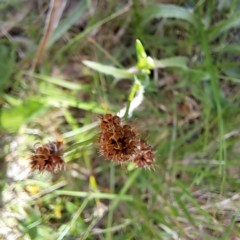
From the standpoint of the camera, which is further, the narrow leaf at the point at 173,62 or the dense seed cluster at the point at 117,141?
the narrow leaf at the point at 173,62

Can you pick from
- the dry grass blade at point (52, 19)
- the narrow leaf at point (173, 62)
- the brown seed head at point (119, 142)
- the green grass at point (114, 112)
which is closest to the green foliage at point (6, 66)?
the green grass at point (114, 112)

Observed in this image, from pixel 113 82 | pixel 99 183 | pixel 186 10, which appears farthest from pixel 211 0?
pixel 99 183

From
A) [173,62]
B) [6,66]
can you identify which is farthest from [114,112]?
[6,66]

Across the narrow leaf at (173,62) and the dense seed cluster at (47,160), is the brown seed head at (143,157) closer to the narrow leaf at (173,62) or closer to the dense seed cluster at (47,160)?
the dense seed cluster at (47,160)

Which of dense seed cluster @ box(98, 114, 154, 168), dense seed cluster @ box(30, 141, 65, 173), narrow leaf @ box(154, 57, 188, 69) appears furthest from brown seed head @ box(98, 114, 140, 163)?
narrow leaf @ box(154, 57, 188, 69)

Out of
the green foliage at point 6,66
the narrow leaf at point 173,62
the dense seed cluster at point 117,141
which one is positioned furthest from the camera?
the green foliage at point 6,66

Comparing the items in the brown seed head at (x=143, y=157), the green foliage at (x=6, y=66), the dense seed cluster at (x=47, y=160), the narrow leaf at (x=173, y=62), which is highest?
the green foliage at (x=6, y=66)

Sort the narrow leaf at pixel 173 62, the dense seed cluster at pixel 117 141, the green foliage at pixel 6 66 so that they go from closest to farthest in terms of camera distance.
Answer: the dense seed cluster at pixel 117 141 < the narrow leaf at pixel 173 62 < the green foliage at pixel 6 66

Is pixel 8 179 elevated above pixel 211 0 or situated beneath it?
situated beneath

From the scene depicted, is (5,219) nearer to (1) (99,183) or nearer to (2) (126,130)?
(1) (99,183)
